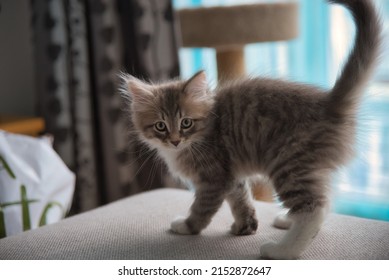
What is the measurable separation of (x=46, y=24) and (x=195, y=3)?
0.62m

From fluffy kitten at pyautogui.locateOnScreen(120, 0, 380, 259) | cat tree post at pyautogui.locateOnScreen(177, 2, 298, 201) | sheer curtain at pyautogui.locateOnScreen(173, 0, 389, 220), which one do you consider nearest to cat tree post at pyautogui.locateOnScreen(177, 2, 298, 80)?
cat tree post at pyautogui.locateOnScreen(177, 2, 298, 201)

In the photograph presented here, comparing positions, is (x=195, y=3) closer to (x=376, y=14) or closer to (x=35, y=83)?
(x=35, y=83)

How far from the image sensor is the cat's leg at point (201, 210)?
113 centimetres

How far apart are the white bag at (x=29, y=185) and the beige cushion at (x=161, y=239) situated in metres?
0.19

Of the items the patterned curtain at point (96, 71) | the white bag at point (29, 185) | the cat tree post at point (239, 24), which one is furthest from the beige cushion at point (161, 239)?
the patterned curtain at point (96, 71)

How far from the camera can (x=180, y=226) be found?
1167 millimetres

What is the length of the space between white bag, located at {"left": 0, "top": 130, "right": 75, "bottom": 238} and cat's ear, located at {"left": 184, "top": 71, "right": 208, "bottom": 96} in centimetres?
58

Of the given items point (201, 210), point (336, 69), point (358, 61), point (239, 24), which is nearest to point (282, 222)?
point (201, 210)

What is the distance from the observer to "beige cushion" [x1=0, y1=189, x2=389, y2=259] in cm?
103

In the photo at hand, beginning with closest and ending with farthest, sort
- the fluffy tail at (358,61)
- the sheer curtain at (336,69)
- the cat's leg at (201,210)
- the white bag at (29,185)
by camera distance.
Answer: the fluffy tail at (358,61)
the cat's leg at (201,210)
the white bag at (29,185)
the sheer curtain at (336,69)

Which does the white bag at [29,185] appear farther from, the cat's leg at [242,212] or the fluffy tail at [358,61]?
the fluffy tail at [358,61]

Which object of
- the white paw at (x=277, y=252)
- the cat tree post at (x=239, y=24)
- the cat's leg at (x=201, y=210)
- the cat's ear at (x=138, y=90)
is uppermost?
the cat tree post at (x=239, y=24)

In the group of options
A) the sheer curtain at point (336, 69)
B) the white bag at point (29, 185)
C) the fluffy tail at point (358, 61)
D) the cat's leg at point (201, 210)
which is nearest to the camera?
the fluffy tail at point (358, 61)

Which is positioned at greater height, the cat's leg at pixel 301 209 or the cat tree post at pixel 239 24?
the cat tree post at pixel 239 24
